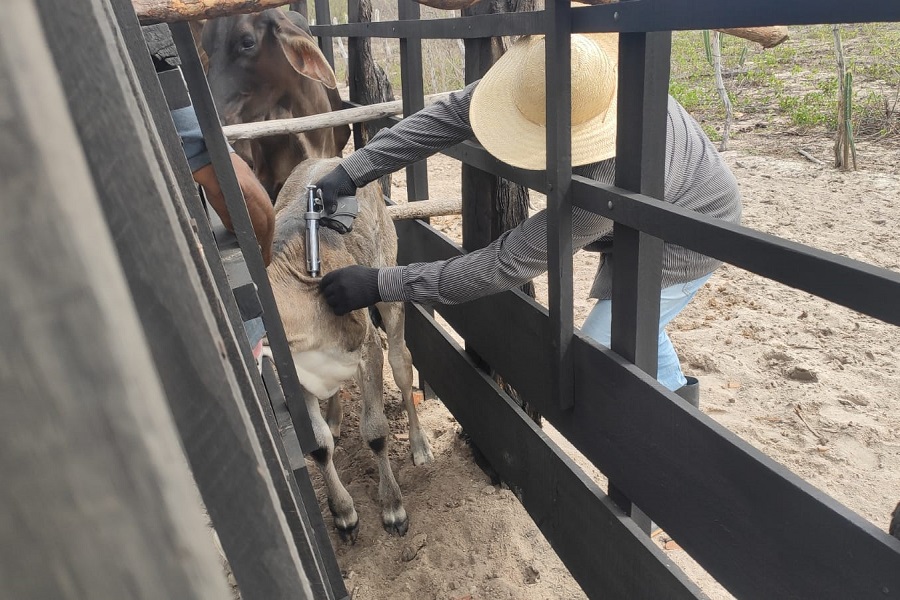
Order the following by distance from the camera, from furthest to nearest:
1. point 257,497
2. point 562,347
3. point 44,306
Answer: point 562,347, point 257,497, point 44,306

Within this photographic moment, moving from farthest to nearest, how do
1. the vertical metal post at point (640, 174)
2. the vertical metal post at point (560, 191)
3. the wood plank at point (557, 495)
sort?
the wood plank at point (557, 495), the vertical metal post at point (560, 191), the vertical metal post at point (640, 174)

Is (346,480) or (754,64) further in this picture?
(754,64)

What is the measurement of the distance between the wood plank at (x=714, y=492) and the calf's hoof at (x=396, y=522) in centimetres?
124

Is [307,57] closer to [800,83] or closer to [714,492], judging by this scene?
[714,492]

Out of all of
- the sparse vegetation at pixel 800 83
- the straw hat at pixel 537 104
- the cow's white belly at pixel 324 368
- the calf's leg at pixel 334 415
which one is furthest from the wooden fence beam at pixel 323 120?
the sparse vegetation at pixel 800 83

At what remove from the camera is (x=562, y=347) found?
2.49m

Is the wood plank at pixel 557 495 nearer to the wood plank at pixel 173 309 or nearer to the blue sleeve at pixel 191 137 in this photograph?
the blue sleeve at pixel 191 137

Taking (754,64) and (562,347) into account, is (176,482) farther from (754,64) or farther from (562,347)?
(754,64)

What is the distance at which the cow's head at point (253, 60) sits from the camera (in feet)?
16.1

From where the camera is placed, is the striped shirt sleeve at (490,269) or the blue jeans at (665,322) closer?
the striped shirt sleeve at (490,269)

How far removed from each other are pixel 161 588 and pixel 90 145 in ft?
0.76

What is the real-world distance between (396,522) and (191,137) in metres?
2.54

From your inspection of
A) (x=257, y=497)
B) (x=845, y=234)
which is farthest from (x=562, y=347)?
(x=845, y=234)

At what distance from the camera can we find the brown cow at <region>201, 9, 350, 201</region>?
4945 millimetres
